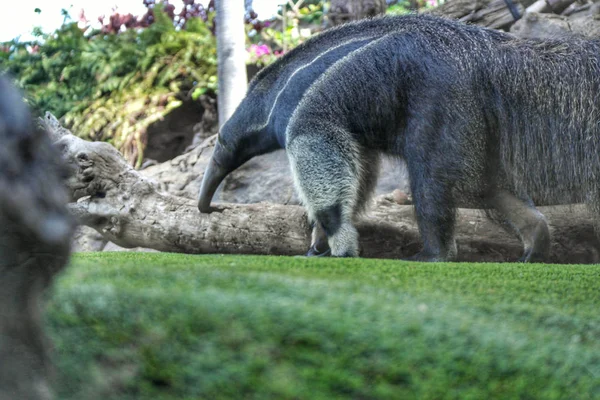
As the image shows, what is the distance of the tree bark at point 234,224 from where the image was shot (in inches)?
211

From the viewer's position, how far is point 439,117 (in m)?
4.18

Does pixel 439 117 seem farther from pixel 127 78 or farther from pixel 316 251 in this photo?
pixel 127 78

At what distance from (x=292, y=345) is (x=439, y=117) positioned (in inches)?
109

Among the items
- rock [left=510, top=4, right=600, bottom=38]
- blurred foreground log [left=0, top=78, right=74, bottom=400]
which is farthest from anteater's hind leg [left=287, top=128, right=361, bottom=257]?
rock [left=510, top=4, right=600, bottom=38]

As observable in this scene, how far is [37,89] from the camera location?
1000 centimetres

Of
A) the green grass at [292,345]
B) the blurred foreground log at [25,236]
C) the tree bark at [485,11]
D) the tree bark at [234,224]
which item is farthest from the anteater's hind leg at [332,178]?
the tree bark at [485,11]

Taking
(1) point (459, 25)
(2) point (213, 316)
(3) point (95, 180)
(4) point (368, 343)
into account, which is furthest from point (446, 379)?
(3) point (95, 180)

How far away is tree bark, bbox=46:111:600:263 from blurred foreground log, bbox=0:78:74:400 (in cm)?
374

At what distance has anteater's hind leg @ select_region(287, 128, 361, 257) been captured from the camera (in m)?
4.49

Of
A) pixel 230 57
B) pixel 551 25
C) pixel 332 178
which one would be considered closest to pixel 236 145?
pixel 332 178

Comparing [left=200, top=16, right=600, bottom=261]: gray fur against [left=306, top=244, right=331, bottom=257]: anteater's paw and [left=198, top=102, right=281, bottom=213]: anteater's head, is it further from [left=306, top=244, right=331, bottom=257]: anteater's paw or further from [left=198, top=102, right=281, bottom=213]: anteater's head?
[left=306, top=244, right=331, bottom=257]: anteater's paw

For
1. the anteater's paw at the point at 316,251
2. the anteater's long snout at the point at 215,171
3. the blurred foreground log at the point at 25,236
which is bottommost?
the anteater's paw at the point at 316,251

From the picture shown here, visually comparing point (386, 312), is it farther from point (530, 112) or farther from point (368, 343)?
point (530, 112)

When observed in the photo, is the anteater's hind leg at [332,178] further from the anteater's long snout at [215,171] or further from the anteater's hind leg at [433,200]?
the anteater's long snout at [215,171]
